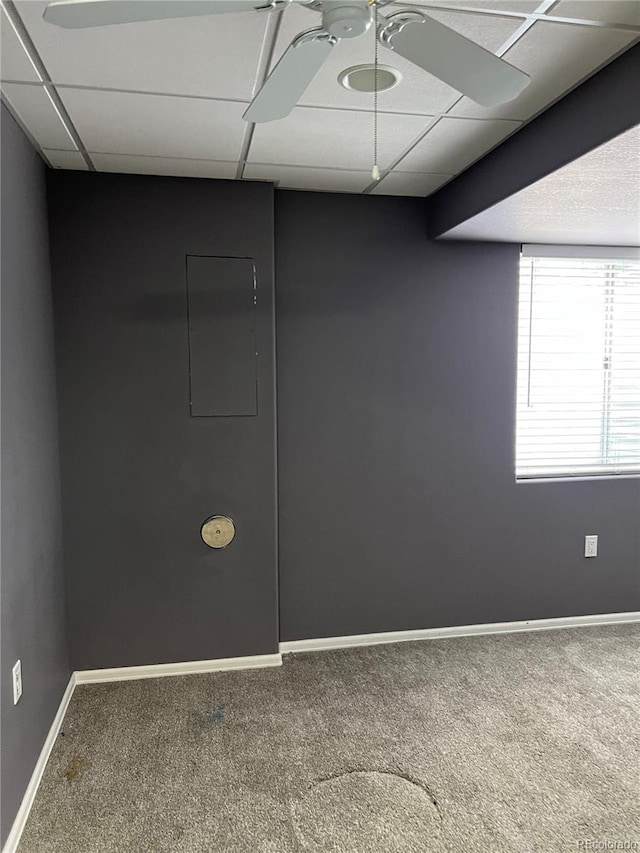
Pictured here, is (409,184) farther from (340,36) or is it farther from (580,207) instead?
(340,36)

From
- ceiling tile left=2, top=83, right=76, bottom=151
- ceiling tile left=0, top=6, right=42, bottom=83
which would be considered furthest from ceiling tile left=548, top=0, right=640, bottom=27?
ceiling tile left=2, top=83, right=76, bottom=151

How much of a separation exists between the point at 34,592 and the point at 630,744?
2.30m

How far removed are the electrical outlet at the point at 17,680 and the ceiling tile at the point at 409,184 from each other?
2384 millimetres

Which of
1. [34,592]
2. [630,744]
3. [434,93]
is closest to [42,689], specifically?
[34,592]

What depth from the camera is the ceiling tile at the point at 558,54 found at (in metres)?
1.53

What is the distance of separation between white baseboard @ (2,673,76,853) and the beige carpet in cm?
3

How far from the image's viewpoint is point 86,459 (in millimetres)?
2686

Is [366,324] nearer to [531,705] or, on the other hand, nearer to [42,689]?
[531,705]

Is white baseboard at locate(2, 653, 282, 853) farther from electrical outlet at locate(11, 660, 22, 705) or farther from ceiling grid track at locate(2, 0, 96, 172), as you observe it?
ceiling grid track at locate(2, 0, 96, 172)

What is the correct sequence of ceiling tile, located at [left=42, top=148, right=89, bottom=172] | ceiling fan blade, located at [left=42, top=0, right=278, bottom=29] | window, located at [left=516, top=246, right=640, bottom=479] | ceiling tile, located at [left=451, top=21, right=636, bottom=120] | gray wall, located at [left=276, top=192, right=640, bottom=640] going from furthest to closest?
window, located at [left=516, top=246, right=640, bottom=479], gray wall, located at [left=276, top=192, right=640, bottom=640], ceiling tile, located at [left=42, top=148, right=89, bottom=172], ceiling tile, located at [left=451, top=21, right=636, bottom=120], ceiling fan blade, located at [left=42, top=0, right=278, bottom=29]

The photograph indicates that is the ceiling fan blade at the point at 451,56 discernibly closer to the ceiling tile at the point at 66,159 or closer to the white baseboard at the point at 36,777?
the ceiling tile at the point at 66,159

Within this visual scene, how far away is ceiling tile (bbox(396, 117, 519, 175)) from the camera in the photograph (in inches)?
82.6

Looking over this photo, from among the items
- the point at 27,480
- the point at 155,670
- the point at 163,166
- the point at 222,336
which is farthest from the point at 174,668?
the point at 163,166

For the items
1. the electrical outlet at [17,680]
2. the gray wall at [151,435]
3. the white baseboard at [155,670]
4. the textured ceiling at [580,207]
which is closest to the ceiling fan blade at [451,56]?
the textured ceiling at [580,207]
